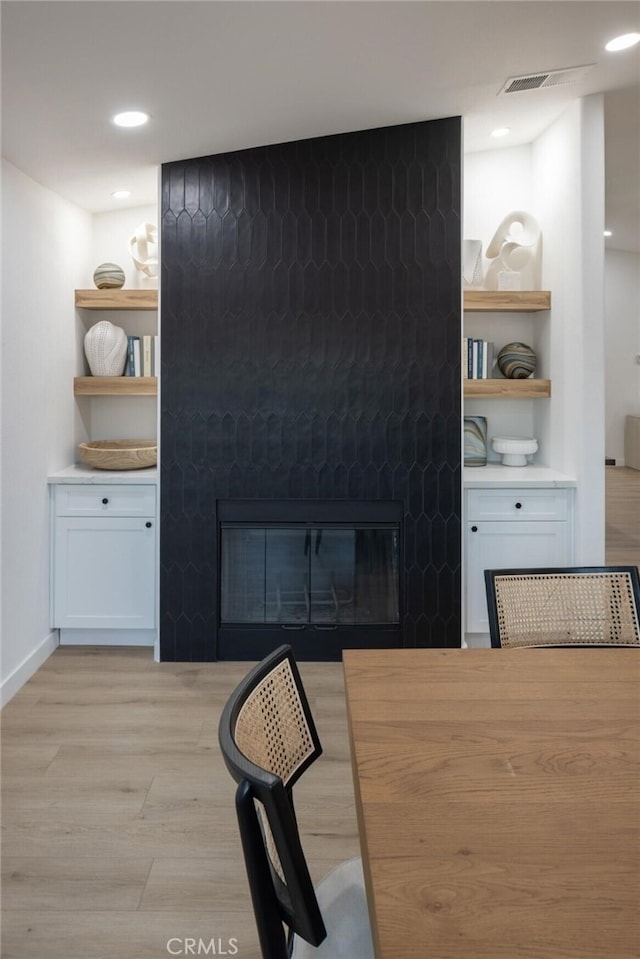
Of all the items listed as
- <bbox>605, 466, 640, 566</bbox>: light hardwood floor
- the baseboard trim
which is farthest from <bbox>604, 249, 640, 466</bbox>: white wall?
the baseboard trim

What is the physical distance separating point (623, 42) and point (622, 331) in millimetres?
8525

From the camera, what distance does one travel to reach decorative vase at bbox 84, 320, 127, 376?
4434mm

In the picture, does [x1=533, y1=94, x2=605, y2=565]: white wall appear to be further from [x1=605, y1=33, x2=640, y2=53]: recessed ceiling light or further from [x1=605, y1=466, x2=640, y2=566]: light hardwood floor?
[x1=605, y1=466, x2=640, y2=566]: light hardwood floor

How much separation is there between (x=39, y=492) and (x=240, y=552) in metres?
1.01

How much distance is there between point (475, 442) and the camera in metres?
4.49

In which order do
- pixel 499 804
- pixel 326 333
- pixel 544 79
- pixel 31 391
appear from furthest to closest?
pixel 326 333, pixel 31 391, pixel 544 79, pixel 499 804

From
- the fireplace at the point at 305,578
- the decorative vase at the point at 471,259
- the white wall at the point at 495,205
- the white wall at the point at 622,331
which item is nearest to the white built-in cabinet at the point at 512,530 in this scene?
the fireplace at the point at 305,578

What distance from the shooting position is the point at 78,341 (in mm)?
4527

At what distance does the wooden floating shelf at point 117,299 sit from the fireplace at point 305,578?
1.16 meters

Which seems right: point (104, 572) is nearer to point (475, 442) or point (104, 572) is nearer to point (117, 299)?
point (117, 299)

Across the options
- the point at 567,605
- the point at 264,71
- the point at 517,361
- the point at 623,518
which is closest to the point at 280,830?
the point at 567,605

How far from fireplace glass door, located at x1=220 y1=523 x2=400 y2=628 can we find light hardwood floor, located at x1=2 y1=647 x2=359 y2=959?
0.34 metres

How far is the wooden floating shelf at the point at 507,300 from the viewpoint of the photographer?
166 inches

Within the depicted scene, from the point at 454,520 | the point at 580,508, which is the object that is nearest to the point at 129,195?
the point at 454,520
